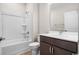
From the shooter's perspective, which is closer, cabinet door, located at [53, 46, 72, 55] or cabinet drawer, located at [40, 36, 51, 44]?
cabinet door, located at [53, 46, 72, 55]

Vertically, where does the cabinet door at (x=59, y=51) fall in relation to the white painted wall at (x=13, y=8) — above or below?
below

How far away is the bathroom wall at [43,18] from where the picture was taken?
3.83 ft

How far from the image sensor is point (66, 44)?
3.63 ft

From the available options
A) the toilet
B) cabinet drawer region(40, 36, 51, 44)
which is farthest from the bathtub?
cabinet drawer region(40, 36, 51, 44)

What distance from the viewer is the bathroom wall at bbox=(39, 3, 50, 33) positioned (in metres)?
1.17

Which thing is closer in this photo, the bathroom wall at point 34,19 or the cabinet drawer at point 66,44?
the cabinet drawer at point 66,44

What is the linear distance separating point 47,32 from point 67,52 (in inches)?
15.4

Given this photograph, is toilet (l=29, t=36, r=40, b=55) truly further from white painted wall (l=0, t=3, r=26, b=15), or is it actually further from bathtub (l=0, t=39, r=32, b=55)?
white painted wall (l=0, t=3, r=26, b=15)

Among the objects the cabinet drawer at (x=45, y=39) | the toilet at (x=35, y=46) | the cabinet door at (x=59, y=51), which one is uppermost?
the cabinet drawer at (x=45, y=39)

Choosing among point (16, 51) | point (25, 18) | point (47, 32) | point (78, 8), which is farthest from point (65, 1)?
point (16, 51)

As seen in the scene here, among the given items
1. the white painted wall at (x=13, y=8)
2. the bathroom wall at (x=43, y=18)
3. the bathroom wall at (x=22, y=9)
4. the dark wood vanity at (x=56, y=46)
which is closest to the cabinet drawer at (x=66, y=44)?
the dark wood vanity at (x=56, y=46)

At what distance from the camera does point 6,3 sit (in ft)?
3.57

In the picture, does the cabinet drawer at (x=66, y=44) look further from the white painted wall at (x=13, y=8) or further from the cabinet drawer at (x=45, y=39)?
the white painted wall at (x=13, y=8)

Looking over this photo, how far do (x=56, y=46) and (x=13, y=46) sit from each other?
644 millimetres
